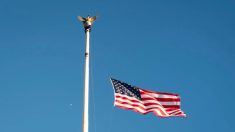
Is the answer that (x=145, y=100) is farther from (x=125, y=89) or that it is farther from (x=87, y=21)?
(x=87, y=21)

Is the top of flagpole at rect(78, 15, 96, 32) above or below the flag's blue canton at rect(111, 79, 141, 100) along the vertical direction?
above

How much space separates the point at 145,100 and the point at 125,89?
1.21 metres

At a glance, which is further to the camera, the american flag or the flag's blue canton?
the flag's blue canton

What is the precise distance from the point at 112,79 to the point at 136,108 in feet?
7.14

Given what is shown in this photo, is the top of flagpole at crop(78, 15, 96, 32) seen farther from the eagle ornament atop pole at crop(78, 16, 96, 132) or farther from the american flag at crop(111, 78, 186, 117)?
the american flag at crop(111, 78, 186, 117)

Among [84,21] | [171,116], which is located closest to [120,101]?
[171,116]

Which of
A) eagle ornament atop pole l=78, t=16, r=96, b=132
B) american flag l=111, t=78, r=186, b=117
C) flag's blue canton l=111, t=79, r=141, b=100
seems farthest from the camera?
flag's blue canton l=111, t=79, r=141, b=100

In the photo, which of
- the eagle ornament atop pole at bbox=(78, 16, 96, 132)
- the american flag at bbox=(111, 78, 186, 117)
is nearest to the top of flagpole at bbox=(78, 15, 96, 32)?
the eagle ornament atop pole at bbox=(78, 16, 96, 132)

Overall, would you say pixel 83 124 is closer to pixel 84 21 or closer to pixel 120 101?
pixel 120 101

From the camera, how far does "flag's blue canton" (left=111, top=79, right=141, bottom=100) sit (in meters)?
29.0

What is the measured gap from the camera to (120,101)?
92.8 feet

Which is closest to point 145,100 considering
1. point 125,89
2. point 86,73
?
point 125,89

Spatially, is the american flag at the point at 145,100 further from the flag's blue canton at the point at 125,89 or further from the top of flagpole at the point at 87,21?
the top of flagpole at the point at 87,21

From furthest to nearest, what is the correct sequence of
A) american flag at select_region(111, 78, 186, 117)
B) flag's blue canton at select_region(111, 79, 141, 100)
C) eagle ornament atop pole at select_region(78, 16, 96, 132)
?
flag's blue canton at select_region(111, 79, 141, 100)
american flag at select_region(111, 78, 186, 117)
eagle ornament atop pole at select_region(78, 16, 96, 132)
